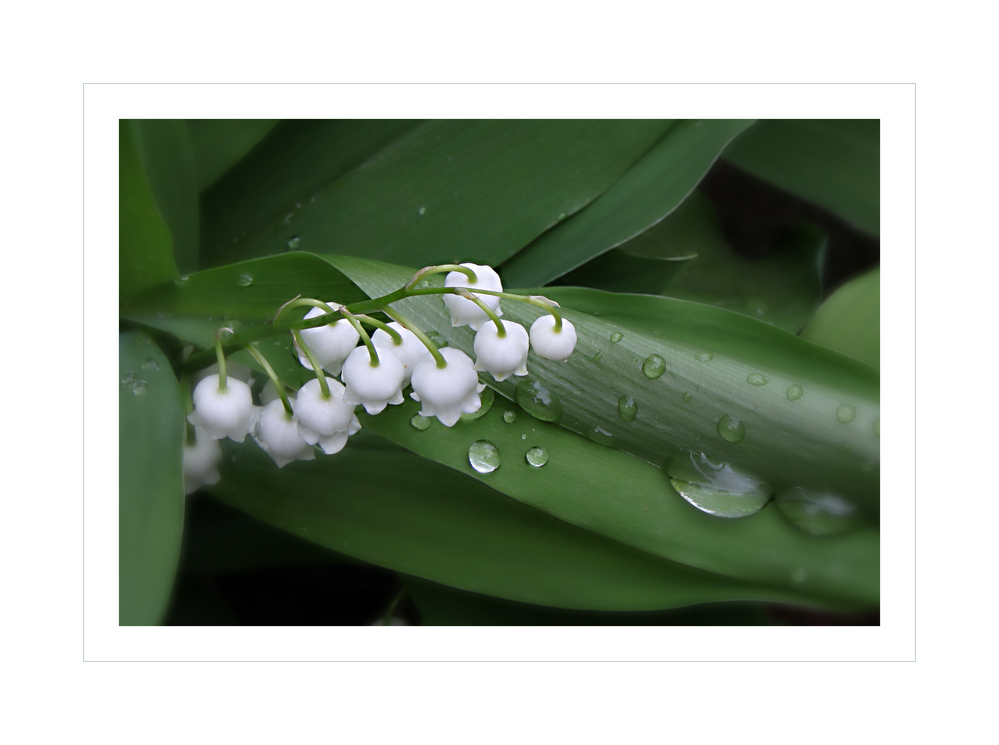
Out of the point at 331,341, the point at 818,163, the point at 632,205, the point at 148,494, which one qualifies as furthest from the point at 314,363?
the point at 818,163

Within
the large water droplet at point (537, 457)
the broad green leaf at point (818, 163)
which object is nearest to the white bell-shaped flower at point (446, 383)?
the large water droplet at point (537, 457)

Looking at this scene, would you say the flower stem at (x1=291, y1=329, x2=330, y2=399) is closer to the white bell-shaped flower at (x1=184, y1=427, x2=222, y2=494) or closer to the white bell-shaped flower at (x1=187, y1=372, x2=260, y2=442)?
the white bell-shaped flower at (x1=187, y1=372, x2=260, y2=442)

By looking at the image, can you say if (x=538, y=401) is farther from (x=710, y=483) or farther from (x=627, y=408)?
(x=710, y=483)

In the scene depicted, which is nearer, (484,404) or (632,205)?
(484,404)

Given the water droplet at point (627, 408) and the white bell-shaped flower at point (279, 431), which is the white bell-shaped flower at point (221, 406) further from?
the water droplet at point (627, 408)

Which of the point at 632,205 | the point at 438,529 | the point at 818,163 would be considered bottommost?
the point at 438,529
